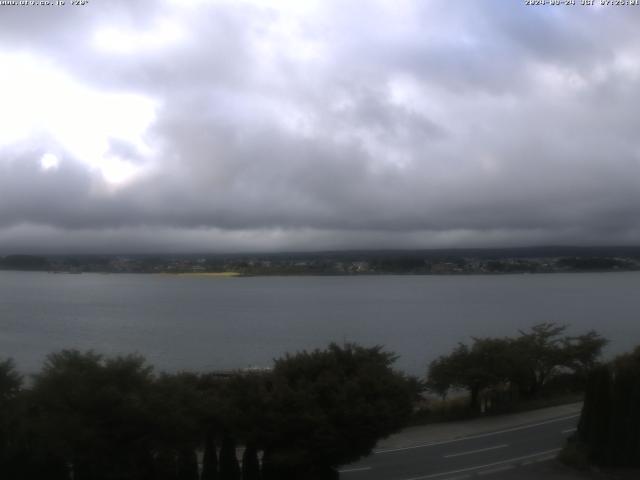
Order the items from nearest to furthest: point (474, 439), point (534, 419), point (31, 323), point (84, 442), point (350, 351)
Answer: point (84, 442) → point (350, 351) → point (474, 439) → point (534, 419) → point (31, 323)

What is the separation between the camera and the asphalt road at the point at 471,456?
1964cm

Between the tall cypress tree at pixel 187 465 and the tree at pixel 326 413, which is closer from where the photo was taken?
the tall cypress tree at pixel 187 465

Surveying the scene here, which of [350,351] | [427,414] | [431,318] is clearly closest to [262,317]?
[431,318]

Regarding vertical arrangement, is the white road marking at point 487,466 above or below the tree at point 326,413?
below

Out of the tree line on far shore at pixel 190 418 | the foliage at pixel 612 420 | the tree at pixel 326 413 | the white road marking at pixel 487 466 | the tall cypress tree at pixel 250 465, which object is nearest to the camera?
the tree line on far shore at pixel 190 418

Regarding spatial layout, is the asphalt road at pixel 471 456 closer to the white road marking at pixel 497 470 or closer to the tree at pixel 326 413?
the white road marking at pixel 497 470

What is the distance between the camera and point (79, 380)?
1459 cm

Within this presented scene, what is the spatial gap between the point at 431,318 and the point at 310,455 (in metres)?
76.5

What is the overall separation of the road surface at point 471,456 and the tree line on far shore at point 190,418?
3265mm

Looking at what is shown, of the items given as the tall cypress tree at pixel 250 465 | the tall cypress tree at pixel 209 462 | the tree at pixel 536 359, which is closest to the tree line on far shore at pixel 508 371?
the tree at pixel 536 359

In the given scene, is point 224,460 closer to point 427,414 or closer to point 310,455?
point 310,455

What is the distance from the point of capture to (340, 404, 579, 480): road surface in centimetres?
1966

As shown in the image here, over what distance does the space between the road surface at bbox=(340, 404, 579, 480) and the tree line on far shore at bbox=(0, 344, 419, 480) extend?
3.26 m

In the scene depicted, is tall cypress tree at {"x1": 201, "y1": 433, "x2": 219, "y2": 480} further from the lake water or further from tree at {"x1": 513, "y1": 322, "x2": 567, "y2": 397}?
the lake water
